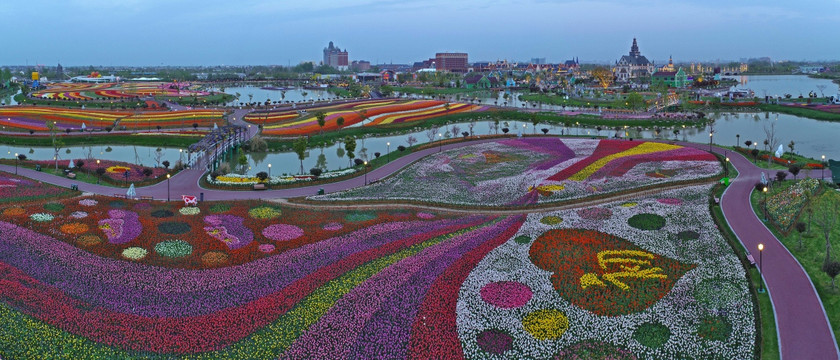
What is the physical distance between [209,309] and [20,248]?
11633mm

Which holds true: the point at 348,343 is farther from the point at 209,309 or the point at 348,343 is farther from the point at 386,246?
the point at 386,246

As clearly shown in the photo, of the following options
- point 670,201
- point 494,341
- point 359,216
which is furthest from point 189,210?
point 670,201

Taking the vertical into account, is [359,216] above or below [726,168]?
below

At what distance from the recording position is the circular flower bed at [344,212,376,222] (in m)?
32.7

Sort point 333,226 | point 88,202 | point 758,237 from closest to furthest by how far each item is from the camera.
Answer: point 758,237, point 333,226, point 88,202

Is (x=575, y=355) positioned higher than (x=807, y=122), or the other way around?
(x=807, y=122)

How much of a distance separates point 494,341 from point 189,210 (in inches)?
809

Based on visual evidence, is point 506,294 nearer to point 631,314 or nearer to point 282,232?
point 631,314

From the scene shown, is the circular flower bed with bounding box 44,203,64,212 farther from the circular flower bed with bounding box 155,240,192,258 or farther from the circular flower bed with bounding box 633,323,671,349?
the circular flower bed with bounding box 633,323,671,349

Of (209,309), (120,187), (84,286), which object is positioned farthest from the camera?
(120,187)

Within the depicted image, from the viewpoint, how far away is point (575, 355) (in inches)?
736

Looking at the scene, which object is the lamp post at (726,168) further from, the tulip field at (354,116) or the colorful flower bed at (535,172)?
the tulip field at (354,116)

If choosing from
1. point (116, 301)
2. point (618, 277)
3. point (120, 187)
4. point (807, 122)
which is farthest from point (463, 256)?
point (807, 122)

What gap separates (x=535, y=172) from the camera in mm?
44031
